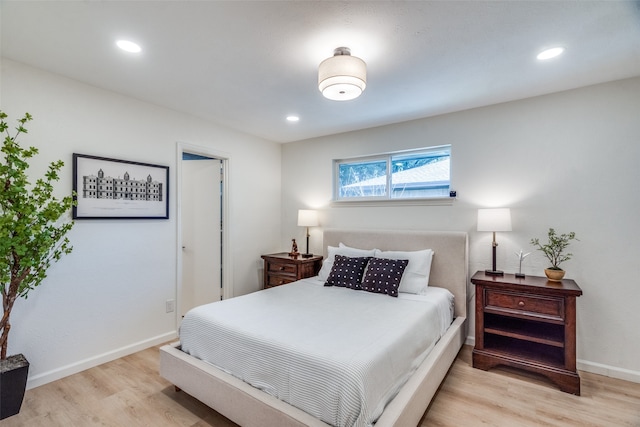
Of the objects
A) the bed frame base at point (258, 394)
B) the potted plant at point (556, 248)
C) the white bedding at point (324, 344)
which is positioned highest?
the potted plant at point (556, 248)

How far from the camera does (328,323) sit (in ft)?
6.74

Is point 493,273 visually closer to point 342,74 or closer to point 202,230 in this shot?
point 342,74

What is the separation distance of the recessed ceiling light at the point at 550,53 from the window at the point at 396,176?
4.15 ft

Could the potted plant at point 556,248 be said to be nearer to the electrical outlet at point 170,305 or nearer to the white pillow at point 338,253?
the white pillow at point 338,253

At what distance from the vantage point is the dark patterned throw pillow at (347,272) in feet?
10.1

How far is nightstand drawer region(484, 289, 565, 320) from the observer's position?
94.0 inches

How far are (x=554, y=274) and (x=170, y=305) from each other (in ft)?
12.1

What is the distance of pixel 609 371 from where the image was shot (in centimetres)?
253

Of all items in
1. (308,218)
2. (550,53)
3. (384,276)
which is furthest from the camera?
(308,218)

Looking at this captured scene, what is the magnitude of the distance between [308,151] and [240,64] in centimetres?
220

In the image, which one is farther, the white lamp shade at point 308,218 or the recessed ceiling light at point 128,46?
the white lamp shade at point 308,218

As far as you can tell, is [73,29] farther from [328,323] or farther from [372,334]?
[372,334]

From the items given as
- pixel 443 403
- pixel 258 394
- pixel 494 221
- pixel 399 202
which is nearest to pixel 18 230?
pixel 258 394

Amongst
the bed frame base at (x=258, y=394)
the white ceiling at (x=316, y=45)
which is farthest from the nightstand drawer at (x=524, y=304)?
the white ceiling at (x=316, y=45)
